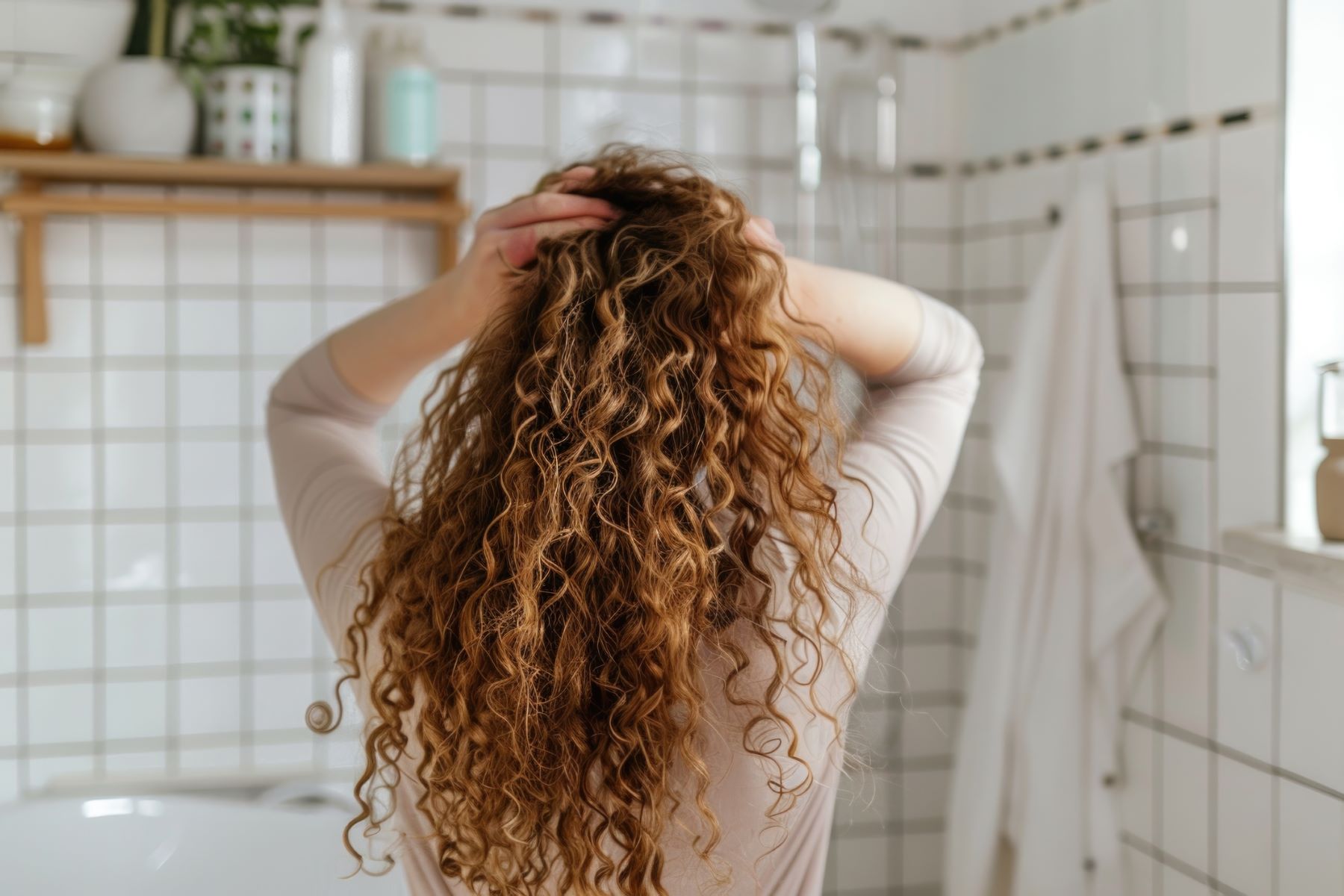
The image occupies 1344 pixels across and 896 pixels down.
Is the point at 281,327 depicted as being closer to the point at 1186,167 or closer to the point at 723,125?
the point at 723,125

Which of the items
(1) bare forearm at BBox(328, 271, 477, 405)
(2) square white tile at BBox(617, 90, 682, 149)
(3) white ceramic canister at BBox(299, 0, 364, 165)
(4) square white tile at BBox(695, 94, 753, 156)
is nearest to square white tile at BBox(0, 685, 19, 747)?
(3) white ceramic canister at BBox(299, 0, 364, 165)

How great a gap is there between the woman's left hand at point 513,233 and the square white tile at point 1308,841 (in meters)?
1.12

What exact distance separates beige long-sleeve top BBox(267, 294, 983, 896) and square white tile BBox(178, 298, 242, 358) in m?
0.96

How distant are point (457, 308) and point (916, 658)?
5.07 ft

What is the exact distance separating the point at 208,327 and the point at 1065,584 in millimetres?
1387

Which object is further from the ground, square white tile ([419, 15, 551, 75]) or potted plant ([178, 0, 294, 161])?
square white tile ([419, 15, 551, 75])

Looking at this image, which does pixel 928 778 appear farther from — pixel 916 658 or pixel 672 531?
pixel 672 531

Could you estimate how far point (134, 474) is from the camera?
6.21 feet

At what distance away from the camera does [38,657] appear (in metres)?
1.87

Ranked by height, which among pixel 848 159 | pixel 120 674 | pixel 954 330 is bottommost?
pixel 120 674

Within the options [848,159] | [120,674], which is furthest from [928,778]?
[120,674]

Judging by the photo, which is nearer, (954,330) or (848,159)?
(954,330)

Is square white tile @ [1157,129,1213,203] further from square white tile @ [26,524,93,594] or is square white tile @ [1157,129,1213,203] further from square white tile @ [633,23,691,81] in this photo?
square white tile @ [26,524,93,594]

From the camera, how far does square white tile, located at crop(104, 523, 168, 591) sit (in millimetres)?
1891
